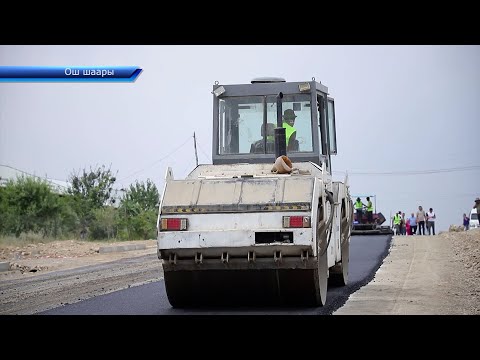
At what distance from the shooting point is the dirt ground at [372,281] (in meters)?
12.6

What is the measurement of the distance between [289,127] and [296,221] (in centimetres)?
281

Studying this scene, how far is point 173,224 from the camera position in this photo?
38.5 ft

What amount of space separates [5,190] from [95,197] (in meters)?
5.38

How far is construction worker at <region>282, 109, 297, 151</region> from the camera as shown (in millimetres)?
13852

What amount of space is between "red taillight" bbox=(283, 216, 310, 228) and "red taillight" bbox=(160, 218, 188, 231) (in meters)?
1.27

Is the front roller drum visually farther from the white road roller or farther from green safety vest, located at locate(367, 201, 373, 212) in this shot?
green safety vest, located at locate(367, 201, 373, 212)

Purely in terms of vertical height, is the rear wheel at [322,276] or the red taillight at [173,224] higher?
the red taillight at [173,224]

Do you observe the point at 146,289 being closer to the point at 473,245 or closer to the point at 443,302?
the point at 443,302

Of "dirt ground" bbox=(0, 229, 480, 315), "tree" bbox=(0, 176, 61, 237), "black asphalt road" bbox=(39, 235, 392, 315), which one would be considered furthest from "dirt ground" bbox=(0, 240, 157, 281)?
"black asphalt road" bbox=(39, 235, 392, 315)

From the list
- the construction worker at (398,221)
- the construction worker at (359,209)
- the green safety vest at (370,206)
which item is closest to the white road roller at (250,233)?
the green safety vest at (370,206)

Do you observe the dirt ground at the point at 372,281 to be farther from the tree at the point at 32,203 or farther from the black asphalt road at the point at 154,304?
the tree at the point at 32,203

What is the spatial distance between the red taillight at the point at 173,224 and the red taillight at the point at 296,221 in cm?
127

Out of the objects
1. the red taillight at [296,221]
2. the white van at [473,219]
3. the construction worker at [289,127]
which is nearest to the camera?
the red taillight at [296,221]
